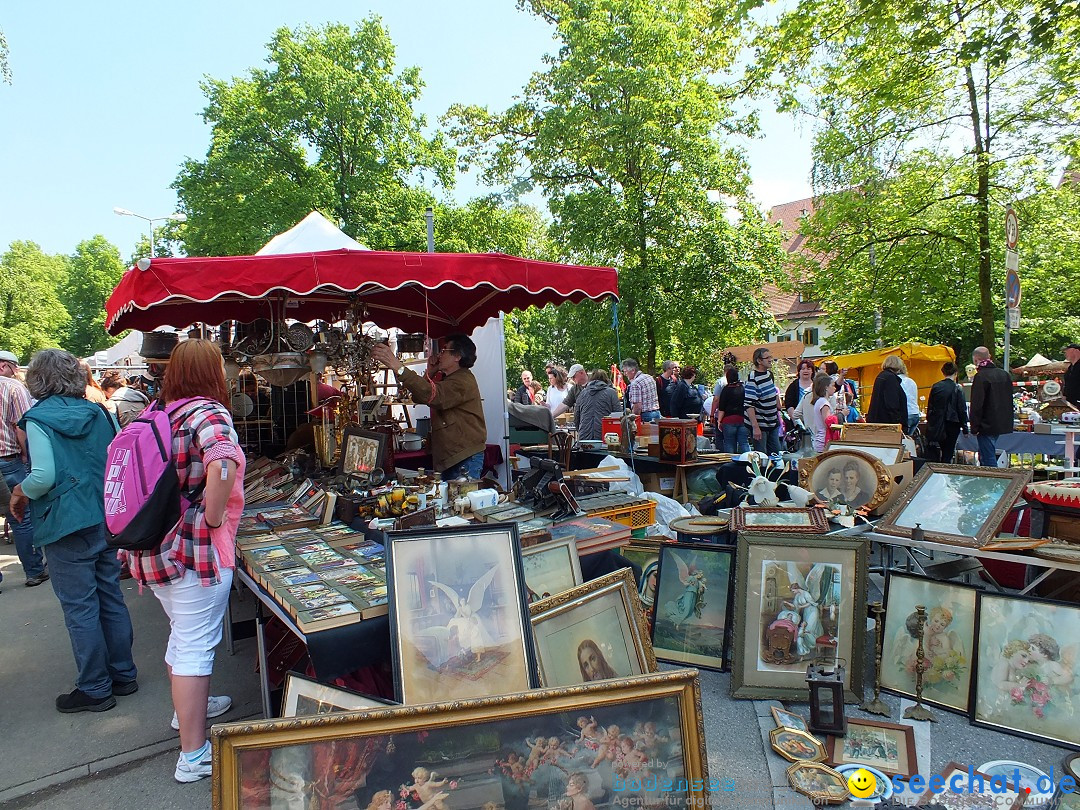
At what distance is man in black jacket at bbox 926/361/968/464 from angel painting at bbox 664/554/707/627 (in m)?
5.21

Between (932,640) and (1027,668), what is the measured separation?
33 centimetres

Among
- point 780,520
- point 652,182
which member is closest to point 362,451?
point 780,520

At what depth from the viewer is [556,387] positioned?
11.0 meters

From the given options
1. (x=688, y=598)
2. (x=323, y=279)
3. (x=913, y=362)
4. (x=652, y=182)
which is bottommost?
(x=688, y=598)

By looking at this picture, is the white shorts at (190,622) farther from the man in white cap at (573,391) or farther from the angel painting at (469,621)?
the man in white cap at (573,391)

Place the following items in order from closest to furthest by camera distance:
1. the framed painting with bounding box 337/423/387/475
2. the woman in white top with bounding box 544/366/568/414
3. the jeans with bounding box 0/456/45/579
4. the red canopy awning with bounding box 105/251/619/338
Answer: the red canopy awning with bounding box 105/251/619/338 → the framed painting with bounding box 337/423/387/475 → the jeans with bounding box 0/456/45/579 → the woman in white top with bounding box 544/366/568/414

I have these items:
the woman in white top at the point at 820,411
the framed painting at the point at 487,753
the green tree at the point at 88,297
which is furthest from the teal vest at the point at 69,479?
the green tree at the point at 88,297

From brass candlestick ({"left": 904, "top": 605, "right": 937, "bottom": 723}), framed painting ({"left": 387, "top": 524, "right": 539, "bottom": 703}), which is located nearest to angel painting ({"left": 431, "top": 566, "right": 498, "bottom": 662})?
framed painting ({"left": 387, "top": 524, "right": 539, "bottom": 703})

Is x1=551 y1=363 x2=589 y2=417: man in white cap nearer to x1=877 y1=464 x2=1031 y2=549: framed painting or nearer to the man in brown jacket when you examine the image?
the man in brown jacket

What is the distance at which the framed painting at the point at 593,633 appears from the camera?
97.4 inches

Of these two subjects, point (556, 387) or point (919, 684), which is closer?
point (919, 684)

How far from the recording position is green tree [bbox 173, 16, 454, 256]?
17.6m

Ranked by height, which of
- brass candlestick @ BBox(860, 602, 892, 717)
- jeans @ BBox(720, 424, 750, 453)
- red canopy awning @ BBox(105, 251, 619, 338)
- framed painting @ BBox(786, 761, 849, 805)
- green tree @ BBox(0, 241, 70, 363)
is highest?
green tree @ BBox(0, 241, 70, 363)

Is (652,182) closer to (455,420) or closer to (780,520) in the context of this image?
(455,420)
